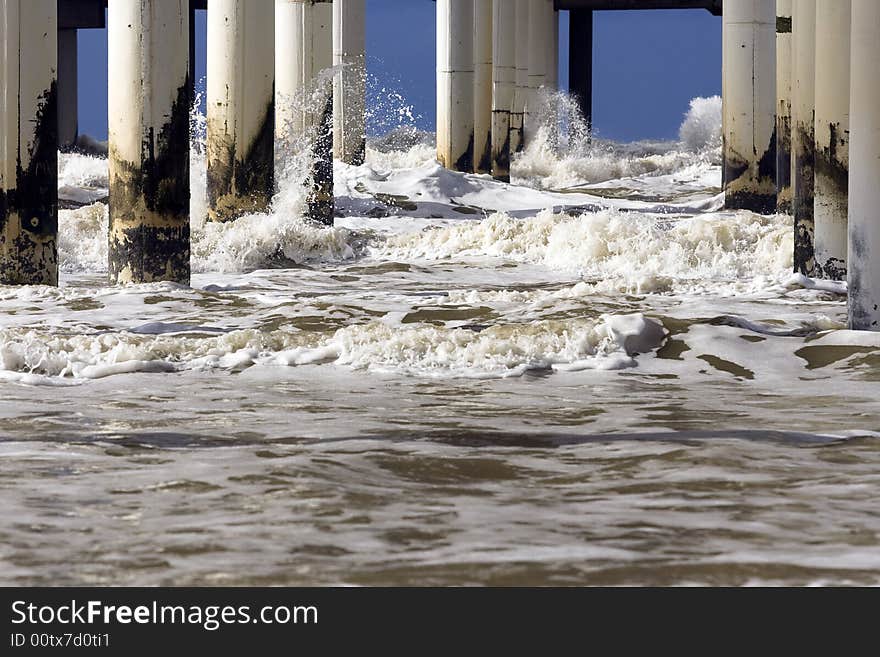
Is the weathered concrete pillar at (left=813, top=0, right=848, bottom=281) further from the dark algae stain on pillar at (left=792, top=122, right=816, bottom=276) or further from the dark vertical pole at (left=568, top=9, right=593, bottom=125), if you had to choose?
the dark vertical pole at (left=568, top=9, right=593, bottom=125)

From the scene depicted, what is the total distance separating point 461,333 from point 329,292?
13.0 ft

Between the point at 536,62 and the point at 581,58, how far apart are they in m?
8.20

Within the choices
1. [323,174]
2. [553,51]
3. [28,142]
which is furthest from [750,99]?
[553,51]

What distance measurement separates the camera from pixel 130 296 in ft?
36.5

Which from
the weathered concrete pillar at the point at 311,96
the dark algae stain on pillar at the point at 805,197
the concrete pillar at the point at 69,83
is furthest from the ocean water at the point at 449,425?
the concrete pillar at the point at 69,83

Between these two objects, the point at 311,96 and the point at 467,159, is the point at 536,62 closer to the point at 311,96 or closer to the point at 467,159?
the point at 467,159

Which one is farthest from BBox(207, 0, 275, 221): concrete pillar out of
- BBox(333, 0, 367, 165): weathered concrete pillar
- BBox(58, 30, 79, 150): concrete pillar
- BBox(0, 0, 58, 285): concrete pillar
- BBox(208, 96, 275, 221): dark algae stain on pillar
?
BBox(58, 30, 79, 150): concrete pillar

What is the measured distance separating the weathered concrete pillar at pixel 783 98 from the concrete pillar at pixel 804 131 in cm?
300

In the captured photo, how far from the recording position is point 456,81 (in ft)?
90.0

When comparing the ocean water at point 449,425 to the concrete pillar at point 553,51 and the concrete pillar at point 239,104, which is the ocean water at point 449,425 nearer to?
the concrete pillar at point 239,104

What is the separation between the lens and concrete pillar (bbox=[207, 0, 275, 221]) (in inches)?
582
